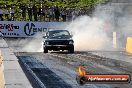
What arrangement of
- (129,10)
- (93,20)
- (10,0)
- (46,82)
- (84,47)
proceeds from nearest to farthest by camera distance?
(46,82)
(84,47)
(93,20)
(129,10)
(10,0)

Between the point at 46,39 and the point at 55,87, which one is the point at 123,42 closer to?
the point at 46,39

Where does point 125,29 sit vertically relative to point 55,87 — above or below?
below

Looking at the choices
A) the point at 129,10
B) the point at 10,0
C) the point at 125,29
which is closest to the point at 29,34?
the point at 125,29

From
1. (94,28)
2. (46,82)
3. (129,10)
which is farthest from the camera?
(129,10)

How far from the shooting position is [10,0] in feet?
237

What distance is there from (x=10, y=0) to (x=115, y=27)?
33.0 metres

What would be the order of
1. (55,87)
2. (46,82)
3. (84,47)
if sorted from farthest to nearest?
(84,47)
(46,82)
(55,87)

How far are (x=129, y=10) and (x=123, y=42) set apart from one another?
2059 centimetres

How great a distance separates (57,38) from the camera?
25.8m

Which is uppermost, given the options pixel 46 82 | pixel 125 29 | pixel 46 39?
pixel 46 82

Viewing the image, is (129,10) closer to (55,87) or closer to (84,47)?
(84,47)

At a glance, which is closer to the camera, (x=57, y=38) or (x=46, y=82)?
(x=46, y=82)

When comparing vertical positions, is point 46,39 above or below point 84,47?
above

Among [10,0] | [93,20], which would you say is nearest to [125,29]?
[93,20]
